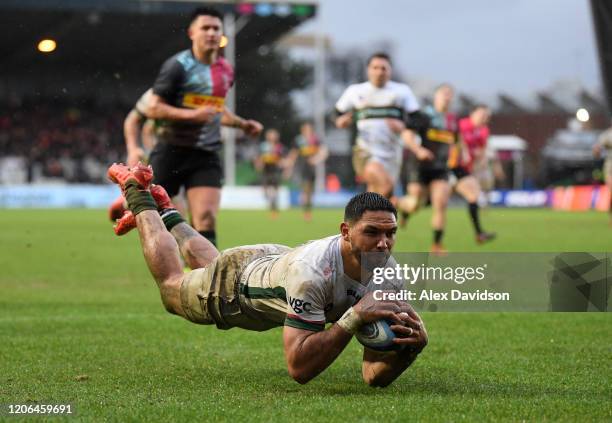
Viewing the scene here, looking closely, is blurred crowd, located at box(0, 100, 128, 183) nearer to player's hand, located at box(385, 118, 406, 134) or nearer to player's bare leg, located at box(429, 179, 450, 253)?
player's bare leg, located at box(429, 179, 450, 253)

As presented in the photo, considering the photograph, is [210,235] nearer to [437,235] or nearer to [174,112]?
[174,112]

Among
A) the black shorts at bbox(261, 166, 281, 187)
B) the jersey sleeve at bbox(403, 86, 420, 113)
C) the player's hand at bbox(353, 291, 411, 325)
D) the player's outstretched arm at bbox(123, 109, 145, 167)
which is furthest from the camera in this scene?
the black shorts at bbox(261, 166, 281, 187)

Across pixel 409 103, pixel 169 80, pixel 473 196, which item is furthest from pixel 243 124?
pixel 473 196

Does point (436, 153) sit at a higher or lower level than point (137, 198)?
lower

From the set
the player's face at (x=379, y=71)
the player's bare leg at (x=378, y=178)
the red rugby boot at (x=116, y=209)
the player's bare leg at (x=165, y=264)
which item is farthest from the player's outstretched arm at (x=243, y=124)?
the player's bare leg at (x=378, y=178)

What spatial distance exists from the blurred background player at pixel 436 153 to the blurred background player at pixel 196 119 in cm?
528

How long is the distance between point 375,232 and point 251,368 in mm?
1489

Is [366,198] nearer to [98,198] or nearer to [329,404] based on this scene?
[329,404]

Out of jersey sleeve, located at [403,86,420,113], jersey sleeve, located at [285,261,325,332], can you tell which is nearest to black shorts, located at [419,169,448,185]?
jersey sleeve, located at [403,86,420,113]

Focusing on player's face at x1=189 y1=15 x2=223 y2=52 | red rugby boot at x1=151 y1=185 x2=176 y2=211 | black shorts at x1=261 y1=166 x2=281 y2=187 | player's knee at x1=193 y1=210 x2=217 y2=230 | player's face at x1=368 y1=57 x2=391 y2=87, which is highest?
player's face at x1=189 y1=15 x2=223 y2=52

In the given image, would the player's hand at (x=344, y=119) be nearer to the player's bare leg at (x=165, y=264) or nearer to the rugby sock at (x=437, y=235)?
the rugby sock at (x=437, y=235)

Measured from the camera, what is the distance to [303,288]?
5152 mm

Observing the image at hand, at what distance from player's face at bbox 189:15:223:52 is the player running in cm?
329

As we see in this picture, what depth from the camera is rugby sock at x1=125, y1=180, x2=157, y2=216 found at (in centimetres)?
660
